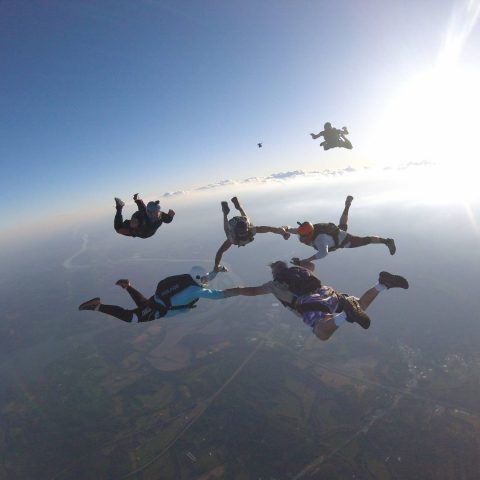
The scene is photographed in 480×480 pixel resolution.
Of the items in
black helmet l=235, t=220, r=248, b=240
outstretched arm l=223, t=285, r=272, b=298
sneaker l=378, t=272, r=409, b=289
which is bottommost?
sneaker l=378, t=272, r=409, b=289

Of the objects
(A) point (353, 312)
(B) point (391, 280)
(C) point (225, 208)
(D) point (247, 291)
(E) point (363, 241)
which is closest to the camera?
(A) point (353, 312)

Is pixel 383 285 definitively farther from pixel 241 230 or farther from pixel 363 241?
pixel 241 230

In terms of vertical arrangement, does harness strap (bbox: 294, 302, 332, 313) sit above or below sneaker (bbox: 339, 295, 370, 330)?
above

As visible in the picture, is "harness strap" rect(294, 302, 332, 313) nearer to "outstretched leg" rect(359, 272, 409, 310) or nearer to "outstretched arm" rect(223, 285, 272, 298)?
"outstretched arm" rect(223, 285, 272, 298)

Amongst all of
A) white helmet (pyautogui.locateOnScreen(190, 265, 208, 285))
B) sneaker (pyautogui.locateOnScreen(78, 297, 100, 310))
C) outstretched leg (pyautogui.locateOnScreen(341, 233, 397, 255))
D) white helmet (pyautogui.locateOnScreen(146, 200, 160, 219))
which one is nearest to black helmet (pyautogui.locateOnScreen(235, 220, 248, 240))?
white helmet (pyautogui.locateOnScreen(190, 265, 208, 285))

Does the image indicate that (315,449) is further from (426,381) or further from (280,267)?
(280,267)

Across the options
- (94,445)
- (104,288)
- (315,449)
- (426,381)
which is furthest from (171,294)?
(104,288)

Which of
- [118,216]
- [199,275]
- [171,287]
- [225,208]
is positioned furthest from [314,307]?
[118,216]
